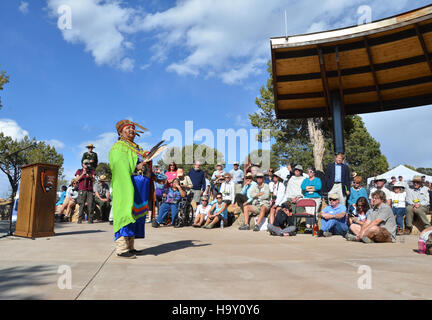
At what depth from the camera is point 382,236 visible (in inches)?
255

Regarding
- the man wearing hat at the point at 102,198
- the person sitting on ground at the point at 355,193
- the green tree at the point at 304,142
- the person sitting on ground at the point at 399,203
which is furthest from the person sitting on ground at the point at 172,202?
the green tree at the point at 304,142

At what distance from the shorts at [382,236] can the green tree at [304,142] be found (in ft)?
45.7

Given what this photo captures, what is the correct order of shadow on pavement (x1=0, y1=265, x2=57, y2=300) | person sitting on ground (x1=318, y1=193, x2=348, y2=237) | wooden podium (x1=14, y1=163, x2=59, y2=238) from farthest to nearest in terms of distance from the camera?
person sitting on ground (x1=318, y1=193, x2=348, y2=237) < wooden podium (x1=14, y1=163, x2=59, y2=238) < shadow on pavement (x1=0, y1=265, x2=57, y2=300)

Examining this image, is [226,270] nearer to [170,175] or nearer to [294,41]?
[170,175]

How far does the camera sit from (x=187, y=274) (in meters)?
3.33

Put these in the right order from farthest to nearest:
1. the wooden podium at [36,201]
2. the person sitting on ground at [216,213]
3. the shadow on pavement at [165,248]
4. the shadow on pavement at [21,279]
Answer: the person sitting on ground at [216,213]
the wooden podium at [36,201]
the shadow on pavement at [165,248]
the shadow on pavement at [21,279]

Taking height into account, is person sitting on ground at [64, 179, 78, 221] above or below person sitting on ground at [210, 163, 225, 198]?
below

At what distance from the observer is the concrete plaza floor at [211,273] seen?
8.57 feet

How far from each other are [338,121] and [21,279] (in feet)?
33.9

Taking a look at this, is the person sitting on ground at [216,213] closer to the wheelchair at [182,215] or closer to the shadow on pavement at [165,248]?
the wheelchair at [182,215]

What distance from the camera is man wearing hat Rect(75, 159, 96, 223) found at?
10250 mm

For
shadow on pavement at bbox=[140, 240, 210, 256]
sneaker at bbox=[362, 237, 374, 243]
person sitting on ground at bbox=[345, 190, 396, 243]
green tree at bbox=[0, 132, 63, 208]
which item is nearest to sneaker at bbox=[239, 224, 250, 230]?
person sitting on ground at bbox=[345, 190, 396, 243]

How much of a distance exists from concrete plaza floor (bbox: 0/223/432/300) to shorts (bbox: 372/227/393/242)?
104 cm

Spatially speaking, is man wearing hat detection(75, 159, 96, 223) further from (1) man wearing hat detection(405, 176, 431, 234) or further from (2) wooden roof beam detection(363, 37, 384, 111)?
(1) man wearing hat detection(405, 176, 431, 234)
